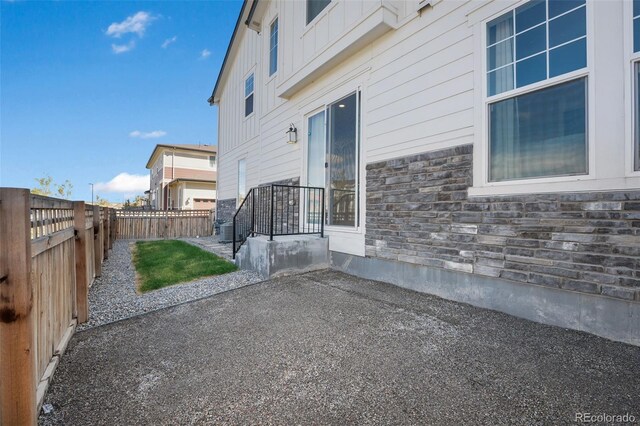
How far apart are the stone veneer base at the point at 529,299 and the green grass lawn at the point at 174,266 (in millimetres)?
2927

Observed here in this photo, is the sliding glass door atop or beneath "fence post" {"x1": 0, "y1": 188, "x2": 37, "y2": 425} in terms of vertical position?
atop

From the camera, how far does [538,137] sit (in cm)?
279

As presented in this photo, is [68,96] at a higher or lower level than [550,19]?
higher

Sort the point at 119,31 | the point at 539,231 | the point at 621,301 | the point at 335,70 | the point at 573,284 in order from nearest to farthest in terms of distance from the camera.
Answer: the point at 621,301, the point at 573,284, the point at 539,231, the point at 335,70, the point at 119,31

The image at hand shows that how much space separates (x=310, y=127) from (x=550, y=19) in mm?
3906

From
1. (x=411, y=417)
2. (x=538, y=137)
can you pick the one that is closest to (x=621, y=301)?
(x=538, y=137)

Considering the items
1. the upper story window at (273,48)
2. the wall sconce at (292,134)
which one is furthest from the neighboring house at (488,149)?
the upper story window at (273,48)

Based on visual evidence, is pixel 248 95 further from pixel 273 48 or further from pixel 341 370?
pixel 341 370

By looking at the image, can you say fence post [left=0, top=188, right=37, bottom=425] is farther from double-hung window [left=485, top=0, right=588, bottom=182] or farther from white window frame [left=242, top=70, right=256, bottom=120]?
white window frame [left=242, top=70, right=256, bottom=120]

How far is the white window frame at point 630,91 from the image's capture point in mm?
2275

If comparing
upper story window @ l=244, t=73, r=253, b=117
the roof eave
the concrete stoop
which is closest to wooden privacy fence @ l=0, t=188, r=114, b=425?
the concrete stoop

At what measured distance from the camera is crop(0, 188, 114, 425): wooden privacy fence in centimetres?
138

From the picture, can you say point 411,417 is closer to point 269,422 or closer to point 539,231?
point 269,422

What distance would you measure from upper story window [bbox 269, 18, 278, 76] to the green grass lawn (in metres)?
4.76
